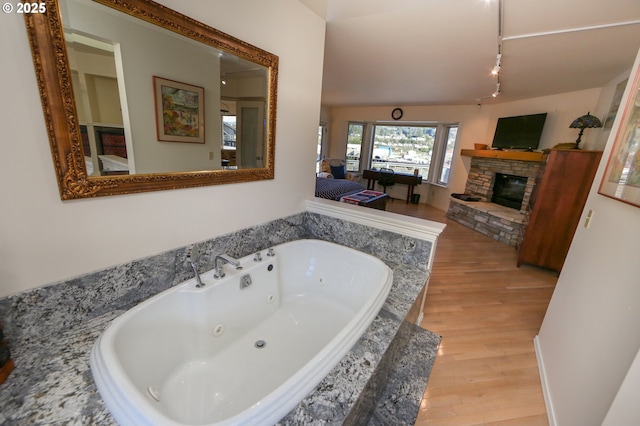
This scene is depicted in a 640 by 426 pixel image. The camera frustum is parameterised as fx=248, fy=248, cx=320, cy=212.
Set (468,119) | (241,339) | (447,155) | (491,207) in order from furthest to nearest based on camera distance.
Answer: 1. (447,155)
2. (468,119)
3. (491,207)
4. (241,339)

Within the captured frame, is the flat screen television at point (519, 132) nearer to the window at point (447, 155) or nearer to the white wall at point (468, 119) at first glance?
the white wall at point (468, 119)

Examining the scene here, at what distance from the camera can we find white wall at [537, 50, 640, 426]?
96cm

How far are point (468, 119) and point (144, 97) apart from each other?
5.76 m

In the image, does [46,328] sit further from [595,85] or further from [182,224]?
[595,85]

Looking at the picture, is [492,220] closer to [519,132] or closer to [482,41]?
[519,132]

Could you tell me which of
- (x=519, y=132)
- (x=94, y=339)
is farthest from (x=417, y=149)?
(x=94, y=339)

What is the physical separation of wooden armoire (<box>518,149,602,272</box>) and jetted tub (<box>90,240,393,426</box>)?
2.66 metres

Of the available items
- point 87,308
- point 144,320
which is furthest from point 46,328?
point 144,320

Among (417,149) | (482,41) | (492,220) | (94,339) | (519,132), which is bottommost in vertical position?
(492,220)

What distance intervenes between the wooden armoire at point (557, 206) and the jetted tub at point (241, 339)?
2658mm

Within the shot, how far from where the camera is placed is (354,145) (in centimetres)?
703

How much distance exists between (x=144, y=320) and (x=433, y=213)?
5.52 m

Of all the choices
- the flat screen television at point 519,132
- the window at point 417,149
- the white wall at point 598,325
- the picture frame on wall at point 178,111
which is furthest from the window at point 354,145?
the picture frame on wall at point 178,111

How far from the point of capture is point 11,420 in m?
0.70
